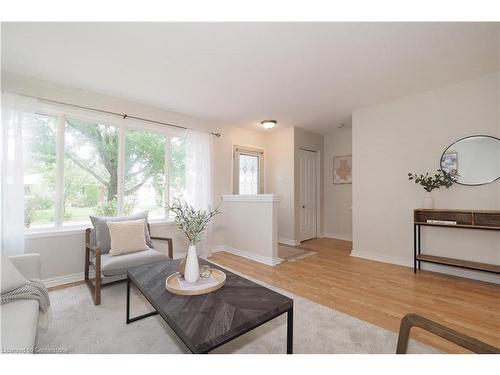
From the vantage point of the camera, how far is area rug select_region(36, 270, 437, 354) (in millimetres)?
1650

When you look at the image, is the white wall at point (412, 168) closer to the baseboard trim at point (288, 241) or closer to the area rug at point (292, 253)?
the area rug at point (292, 253)

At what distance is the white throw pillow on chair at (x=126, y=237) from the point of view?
2.69 meters

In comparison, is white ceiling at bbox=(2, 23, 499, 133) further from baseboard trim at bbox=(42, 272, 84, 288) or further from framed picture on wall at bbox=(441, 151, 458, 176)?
baseboard trim at bbox=(42, 272, 84, 288)

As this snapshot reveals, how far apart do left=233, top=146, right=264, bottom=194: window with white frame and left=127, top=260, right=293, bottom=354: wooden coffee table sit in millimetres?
3175

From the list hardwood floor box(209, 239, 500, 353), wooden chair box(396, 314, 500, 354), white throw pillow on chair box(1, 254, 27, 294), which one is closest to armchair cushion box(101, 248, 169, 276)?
white throw pillow on chair box(1, 254, 27, 294)

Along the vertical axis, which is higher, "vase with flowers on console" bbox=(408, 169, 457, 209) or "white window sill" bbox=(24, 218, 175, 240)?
"vase with flowers on console" bbox=(408, 169, 457, 209)

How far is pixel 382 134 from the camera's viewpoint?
375cm

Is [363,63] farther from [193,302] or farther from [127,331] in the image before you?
[127,331]

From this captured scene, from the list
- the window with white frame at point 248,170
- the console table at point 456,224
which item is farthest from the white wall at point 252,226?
the console table at point 456,224

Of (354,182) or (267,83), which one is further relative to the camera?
(354,182)

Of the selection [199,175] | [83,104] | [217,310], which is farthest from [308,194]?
[83,104]

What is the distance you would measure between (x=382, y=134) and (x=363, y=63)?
162 cm

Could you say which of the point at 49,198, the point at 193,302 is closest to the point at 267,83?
the point at 193,302

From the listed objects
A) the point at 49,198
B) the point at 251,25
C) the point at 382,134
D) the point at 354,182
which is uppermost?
the point at 251,25
